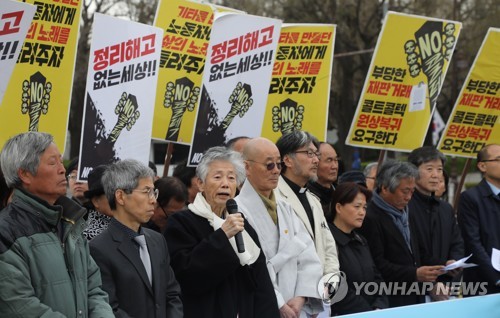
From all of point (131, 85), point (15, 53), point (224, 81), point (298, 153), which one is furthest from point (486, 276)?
point (15, 53)

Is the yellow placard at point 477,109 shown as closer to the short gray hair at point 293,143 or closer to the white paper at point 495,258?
the white paper at point 495,258

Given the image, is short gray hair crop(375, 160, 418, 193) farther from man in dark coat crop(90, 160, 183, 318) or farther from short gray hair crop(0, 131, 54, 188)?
short gray hair crop(0, 131, 54, 188)

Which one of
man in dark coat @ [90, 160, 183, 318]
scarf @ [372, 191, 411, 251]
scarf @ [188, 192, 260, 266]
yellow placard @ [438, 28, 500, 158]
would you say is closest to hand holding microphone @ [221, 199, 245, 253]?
scarf @ [188, 192, 260, 266]

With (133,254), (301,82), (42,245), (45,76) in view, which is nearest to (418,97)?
(301,82)

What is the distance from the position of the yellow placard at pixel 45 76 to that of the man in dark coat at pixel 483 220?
363cm

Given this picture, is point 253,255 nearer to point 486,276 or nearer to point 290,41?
point 486,276

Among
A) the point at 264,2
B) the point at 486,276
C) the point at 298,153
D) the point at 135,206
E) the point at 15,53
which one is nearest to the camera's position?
the point at 135,206

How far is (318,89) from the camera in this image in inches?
364

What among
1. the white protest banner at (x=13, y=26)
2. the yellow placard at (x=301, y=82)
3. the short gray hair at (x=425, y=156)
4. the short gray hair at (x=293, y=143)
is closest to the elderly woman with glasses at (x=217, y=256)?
the short gray hair at (x=293, y=143)

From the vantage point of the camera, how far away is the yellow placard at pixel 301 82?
358 inches

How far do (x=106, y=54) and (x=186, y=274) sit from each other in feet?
8.48

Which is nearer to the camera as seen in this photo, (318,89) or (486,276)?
(486,276)

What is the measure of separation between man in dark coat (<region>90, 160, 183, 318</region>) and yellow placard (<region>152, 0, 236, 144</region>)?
3585 millimetres

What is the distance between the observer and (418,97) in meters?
9.75
